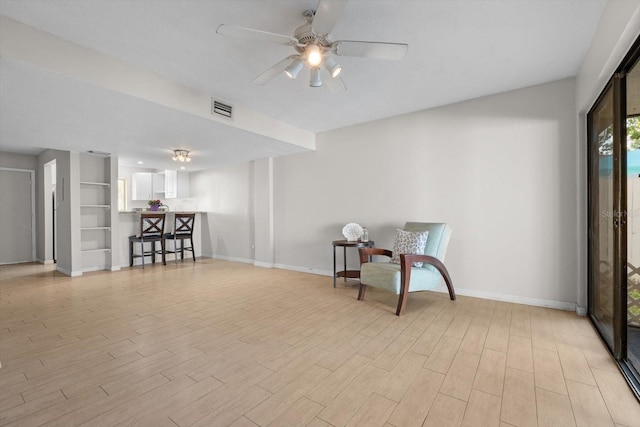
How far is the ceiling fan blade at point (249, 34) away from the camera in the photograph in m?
1.68

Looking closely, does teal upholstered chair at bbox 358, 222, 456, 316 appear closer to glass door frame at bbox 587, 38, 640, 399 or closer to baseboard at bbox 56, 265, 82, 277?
glass door frame at bbox 587, 38, 640, 399

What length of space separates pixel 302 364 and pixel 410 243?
1907mm

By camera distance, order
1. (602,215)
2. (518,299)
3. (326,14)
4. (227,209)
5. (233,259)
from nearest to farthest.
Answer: (326,14) < (602,215) < (518,299) < (233,259) < (227,209)

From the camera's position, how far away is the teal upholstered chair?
9.36ft

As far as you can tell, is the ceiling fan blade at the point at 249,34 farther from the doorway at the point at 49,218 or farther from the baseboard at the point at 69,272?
the doorway at the point at 49,218

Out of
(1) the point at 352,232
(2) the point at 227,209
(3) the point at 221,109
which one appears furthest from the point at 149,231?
(1) the point at 352,232

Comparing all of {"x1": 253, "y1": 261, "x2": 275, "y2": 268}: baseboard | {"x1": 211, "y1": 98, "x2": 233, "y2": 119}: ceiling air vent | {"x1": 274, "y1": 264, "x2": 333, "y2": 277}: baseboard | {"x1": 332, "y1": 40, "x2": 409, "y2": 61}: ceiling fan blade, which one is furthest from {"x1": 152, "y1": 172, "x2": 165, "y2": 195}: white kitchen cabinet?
{"x1": 332, "y1": 40, "x2": 409, "y2": 61}: ceiling fan blade

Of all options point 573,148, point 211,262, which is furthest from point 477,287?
point 211,262

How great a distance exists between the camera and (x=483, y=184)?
11.0ft

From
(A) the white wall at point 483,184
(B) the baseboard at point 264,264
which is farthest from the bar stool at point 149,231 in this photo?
(A) the white wall at point 483,184

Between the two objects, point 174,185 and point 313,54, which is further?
point 174,185

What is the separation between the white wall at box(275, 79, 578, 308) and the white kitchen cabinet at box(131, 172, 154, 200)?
196 inches

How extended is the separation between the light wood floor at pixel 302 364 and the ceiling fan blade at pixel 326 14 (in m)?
2.10

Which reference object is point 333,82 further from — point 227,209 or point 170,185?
point 170,185
